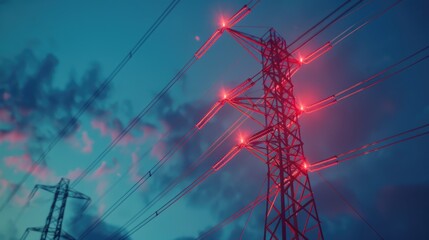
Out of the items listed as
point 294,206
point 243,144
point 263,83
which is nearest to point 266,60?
point 263,83

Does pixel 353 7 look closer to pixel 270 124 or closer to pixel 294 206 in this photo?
pixel 270 124

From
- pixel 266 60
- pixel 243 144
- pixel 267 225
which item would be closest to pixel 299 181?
pixel 267 225

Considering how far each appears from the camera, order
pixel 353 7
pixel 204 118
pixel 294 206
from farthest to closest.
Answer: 1. pixel 204 118
2. pixel 294 206
3. pixel 353 7

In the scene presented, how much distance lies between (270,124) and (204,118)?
390 cm

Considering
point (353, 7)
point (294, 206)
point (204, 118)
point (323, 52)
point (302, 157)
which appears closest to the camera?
point (353, 7)

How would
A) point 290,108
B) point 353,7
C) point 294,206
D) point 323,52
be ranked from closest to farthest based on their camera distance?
point 353,7, point 294,206, point 290,108, point 323,52

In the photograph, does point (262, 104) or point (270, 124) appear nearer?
point (270, 124)

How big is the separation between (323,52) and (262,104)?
11.8 ft

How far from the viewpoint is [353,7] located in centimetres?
1006

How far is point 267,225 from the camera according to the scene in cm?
1112

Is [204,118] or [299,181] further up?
[204,118]

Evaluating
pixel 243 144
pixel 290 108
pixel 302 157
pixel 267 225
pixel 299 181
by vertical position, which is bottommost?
pixel 267 225

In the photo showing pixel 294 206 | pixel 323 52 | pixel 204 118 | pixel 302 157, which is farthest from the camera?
pixel 204 118

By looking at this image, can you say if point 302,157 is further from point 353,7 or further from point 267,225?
point 353,7
